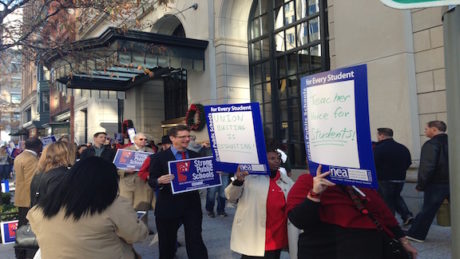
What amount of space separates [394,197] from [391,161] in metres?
0.69

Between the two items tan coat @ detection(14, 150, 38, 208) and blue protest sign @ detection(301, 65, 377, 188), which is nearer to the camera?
blue protest sign @ detection(301, 65, 377, 188)

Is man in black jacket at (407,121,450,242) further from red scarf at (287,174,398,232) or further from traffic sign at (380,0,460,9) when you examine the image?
traffic sign at (380,0,460,9)

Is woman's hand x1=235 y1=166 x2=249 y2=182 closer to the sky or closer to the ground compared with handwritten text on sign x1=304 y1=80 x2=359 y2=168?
closer to the ground

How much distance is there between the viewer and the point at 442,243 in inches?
227

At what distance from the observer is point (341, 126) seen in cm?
221

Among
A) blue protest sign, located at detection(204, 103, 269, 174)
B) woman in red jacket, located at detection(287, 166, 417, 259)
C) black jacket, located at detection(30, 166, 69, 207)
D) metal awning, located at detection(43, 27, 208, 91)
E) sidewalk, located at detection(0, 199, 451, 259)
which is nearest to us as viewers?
woman in red jacket, located at detection(287, 166, 417, 259)

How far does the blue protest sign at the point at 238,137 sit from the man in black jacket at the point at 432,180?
3695 mm

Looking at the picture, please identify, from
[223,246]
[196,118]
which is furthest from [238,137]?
[196,118]

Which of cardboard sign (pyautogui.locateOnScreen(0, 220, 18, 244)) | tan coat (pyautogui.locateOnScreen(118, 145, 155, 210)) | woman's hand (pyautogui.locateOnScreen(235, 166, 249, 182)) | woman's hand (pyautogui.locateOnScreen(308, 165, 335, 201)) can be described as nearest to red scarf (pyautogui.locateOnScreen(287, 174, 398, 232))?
woman's hand (pyautogui.locateOnScreen(308, 165, 335, 201))

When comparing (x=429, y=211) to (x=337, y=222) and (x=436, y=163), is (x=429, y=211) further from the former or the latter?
(x=337, y=222)

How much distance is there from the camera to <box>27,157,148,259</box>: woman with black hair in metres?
2.40

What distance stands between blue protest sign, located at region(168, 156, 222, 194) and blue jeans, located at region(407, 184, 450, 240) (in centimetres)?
331

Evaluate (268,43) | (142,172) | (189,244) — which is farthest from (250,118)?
(268,43)

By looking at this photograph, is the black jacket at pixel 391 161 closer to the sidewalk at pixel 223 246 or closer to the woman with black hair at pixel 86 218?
the sidewalk at pixel 223 246
